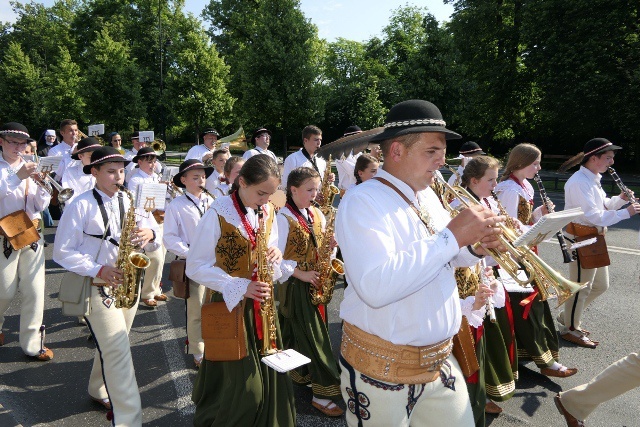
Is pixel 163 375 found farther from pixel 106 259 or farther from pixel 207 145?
pixel 207 145

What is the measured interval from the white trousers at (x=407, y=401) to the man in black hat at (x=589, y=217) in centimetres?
393

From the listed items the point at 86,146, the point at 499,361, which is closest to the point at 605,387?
the point at 499,361

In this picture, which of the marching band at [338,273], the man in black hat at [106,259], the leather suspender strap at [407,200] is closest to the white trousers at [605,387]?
the marching band at [338,273]

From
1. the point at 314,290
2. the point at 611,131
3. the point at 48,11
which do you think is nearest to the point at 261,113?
the point at 611,131

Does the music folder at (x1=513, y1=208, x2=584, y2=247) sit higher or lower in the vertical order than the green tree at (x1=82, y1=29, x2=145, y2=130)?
lower

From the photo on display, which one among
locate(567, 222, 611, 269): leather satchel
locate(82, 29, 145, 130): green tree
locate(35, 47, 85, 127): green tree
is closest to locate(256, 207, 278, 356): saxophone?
locate(567, 222, 611, 269): leather satchel

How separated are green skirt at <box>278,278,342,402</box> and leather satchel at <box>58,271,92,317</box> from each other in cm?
170

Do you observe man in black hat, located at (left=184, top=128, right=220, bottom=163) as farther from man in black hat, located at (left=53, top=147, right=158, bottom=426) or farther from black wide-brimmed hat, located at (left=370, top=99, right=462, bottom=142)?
black wide-brimmed hat, located at (left=370, top=99, right=462, bottom=142)

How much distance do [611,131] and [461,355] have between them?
31.4 m

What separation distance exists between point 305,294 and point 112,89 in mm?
31120

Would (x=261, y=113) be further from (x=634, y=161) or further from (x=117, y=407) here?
(x=117, y=407)

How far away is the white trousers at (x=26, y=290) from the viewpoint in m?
5.48

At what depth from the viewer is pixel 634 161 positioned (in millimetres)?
29641

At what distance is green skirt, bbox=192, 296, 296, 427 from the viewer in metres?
3.47
